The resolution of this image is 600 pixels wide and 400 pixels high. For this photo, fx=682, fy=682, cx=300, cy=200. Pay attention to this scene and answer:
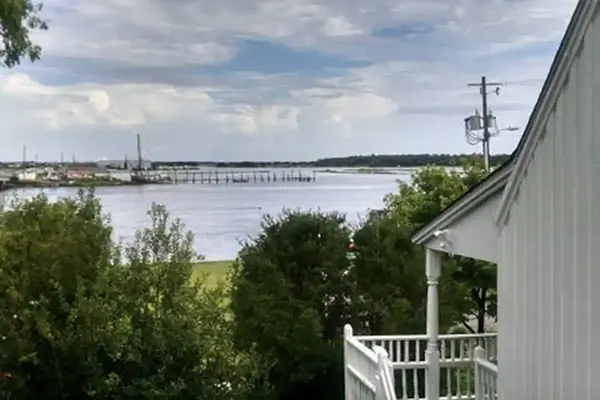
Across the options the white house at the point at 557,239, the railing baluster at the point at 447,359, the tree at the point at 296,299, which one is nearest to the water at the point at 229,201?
the tree at the point at 296,299

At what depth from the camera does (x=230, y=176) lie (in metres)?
6.34

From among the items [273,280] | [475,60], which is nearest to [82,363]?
[273,280]

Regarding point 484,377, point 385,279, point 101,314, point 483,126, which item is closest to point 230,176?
point 385,279

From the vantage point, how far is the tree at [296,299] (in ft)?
16.2

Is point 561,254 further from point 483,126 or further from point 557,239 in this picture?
point 483,126

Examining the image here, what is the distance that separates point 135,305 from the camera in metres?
4.65

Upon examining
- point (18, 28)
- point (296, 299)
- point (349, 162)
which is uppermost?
point (18, 28)

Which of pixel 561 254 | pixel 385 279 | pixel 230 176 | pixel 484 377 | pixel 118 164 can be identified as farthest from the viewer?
pixel 230 176

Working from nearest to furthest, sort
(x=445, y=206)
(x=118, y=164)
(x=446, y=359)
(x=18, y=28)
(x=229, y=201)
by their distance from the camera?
(x=446, y=359) → (x=18, y=28) → (x=445, y=206) → (x=118, y=164) → (x=229, y=201)

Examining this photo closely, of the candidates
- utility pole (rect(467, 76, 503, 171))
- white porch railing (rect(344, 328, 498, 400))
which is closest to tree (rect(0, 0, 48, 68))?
white porch railing (rect(344, 328, 498, 400))

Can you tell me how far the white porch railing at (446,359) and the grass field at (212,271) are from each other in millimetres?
1227

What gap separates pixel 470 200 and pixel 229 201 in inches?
127

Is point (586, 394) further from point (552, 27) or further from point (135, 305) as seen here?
point (552, 27)

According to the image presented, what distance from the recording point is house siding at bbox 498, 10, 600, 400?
150cm
